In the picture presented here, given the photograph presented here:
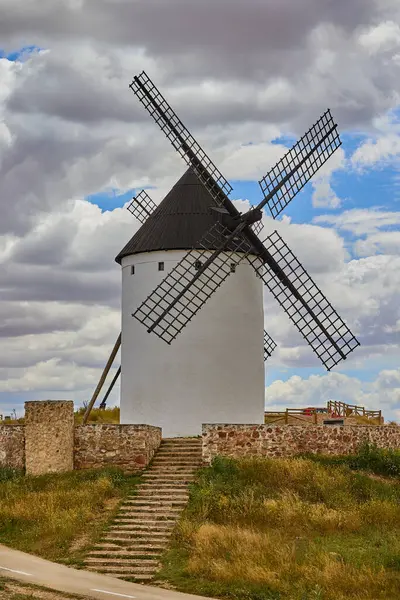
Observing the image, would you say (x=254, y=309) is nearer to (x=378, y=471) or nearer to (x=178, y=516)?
(x=378, y=471)

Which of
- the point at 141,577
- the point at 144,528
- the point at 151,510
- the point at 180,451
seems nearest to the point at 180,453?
the point at 180,451

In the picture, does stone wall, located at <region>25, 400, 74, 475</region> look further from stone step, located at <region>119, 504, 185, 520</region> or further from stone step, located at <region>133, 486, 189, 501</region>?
stone step, located at <region>119, 504, 185, 520</region>

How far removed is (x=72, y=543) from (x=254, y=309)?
11950mm

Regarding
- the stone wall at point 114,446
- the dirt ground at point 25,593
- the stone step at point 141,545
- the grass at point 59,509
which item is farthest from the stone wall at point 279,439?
the dirt ground at point 25,593

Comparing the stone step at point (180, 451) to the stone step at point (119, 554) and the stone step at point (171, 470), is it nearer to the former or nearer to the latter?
the stone step at point (171, 470)

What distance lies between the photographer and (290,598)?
50.6 ft

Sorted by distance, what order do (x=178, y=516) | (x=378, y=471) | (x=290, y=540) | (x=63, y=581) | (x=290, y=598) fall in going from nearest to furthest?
(x=290, y=598)
(x=63, y=581)
(x=290, y=540)
(x=178, y=516)
(x=378, y=471)

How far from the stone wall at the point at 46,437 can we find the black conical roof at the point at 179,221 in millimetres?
6720

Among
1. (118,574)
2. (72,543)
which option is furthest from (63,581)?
(72,543)

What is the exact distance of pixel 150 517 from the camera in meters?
20.9

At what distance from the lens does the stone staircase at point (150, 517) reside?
59.5 feet

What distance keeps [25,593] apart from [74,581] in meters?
1.33

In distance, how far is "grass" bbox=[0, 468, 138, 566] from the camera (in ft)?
63.5

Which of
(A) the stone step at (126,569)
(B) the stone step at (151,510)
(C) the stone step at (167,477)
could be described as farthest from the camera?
(C) the stone step at (167,477)
